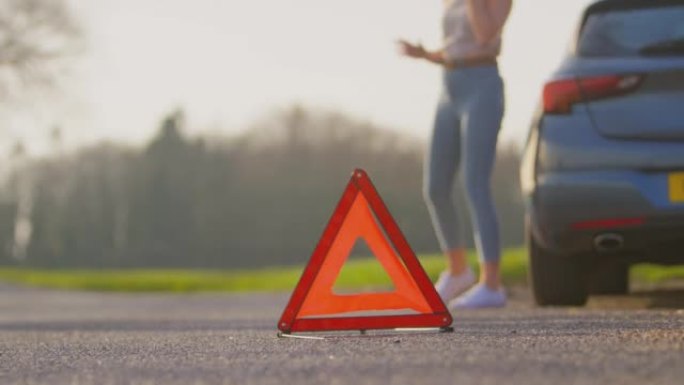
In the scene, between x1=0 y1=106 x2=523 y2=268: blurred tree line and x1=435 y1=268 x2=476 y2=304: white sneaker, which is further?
x1=0 y1=106 x2=523 y2=268: blurred tree line

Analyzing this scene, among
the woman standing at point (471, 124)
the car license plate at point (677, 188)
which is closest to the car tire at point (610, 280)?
the woman standing at point (471, 124)

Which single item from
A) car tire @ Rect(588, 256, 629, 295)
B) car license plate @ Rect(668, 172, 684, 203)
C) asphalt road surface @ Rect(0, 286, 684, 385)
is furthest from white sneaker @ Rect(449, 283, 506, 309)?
car tire @ Rect(588, 256, 629, 295)

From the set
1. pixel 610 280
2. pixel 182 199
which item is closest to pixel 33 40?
pixel 610 280

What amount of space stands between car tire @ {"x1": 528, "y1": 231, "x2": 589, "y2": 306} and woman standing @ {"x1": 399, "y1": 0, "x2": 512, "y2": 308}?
0.22 meters

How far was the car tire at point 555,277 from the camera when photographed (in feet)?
21.0

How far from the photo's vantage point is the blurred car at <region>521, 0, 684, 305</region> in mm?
5555

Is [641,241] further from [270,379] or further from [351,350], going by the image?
[270,379]

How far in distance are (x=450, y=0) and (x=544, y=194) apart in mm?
1551

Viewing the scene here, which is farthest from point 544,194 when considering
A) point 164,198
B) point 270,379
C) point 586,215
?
point 164,198

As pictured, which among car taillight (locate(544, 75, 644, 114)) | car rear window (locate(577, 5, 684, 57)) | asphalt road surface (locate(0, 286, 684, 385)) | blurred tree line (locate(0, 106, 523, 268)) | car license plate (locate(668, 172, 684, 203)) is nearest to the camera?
asphalt road surface (locate(0, 286, 684, 385))

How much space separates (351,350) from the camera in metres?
3.96

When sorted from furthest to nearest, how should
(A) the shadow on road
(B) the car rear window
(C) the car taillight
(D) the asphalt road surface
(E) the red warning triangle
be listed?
1. (A) the shadow on road
2. (B) the car rear window
3. (C) the car taillight
4. (E) the red warning triangle
5. (D) the asphalt road surface

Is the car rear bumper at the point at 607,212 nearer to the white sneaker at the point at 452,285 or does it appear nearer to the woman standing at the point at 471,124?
the woman standing at the point at 471,124

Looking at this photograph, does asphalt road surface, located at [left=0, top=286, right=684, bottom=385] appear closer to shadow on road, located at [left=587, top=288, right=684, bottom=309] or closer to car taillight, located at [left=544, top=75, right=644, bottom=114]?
car taillight, located at [left=544, top=75, right=644, bottom=114]
